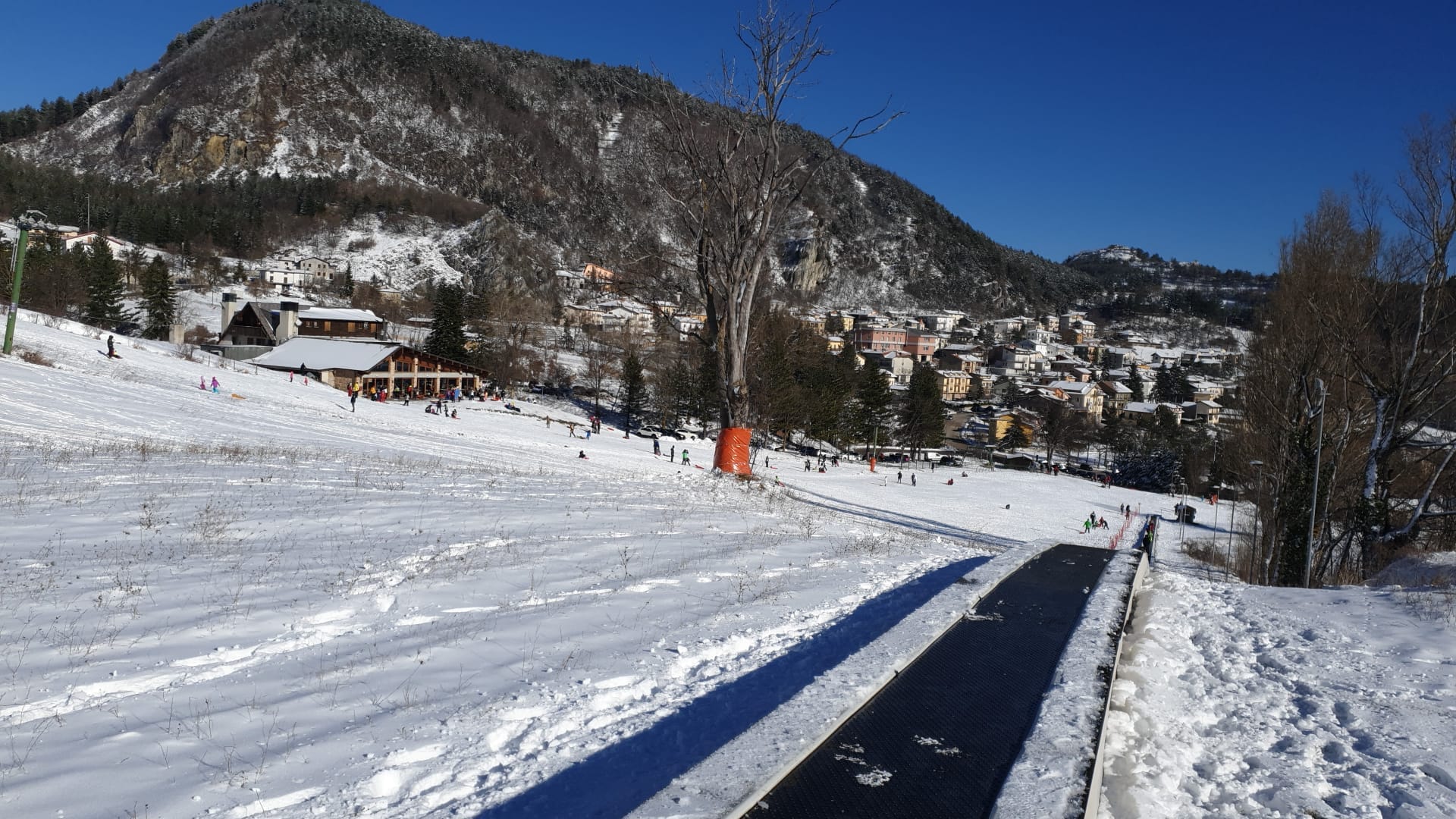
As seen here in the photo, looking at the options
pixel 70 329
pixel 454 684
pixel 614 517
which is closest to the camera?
pixel 454 684

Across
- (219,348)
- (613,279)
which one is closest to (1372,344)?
(613,279)

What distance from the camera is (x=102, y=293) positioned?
60.3m

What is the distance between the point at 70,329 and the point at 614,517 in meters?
44.4

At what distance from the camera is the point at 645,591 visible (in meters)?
6.28

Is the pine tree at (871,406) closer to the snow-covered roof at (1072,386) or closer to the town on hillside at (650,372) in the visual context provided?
the town on hillside at (650,372)

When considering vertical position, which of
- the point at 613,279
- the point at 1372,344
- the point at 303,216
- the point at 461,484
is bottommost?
the point at 461,484

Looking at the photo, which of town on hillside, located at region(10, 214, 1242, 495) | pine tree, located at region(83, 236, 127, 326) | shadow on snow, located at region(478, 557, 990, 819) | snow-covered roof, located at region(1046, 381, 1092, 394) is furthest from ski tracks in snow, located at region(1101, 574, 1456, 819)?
snow-covered roof, located at region(1046, 381, 1092, 394)

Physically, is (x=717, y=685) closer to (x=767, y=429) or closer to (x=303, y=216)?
(x=767, y=429)

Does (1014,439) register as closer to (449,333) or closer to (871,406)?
(871,406)

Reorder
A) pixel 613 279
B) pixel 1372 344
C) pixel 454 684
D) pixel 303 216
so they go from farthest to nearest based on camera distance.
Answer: pixel 303 216, pixel 1372 344, pixel 613 279, pixel 454 684

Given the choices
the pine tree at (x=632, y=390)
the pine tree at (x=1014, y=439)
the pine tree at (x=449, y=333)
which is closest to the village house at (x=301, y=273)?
the pine tree at (x=449, y=333)

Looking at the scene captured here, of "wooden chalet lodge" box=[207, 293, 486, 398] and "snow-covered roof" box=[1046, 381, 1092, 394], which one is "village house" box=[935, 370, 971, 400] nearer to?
"snow-covered roof" box=[1046, 381, 1092, 394]

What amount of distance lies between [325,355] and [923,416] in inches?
2063

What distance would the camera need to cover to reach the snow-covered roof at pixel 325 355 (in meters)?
54.7
